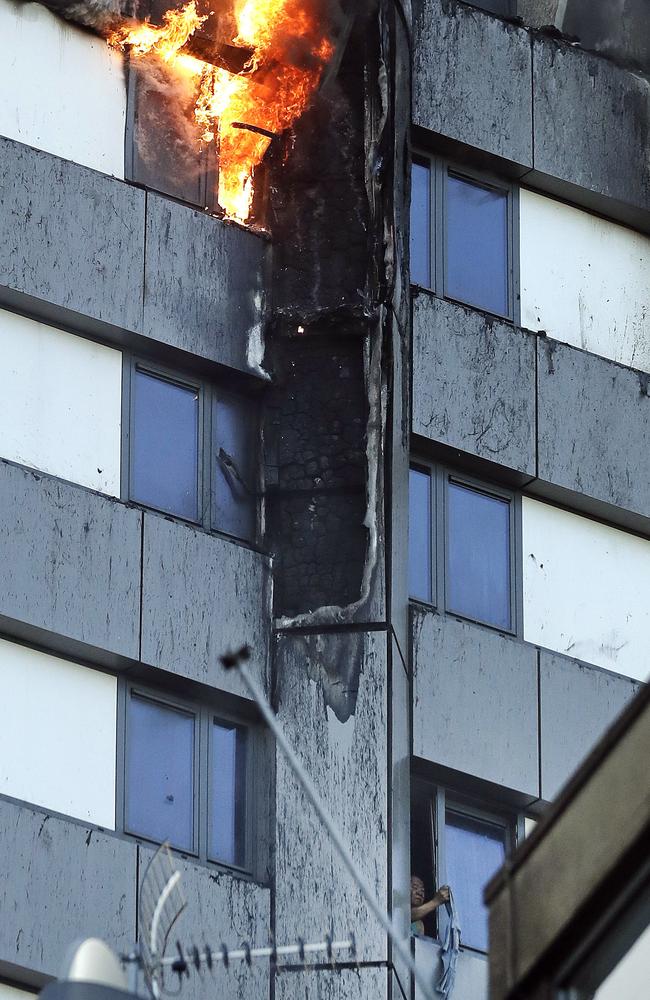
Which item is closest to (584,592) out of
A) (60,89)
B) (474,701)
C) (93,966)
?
(474,701)

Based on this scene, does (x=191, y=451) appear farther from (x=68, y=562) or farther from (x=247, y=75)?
(x=247, y=75)

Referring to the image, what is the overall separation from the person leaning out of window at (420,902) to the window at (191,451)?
10.4 ft

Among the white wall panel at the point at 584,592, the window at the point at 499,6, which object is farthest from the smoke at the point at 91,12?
the white wall panel at the point at 584,592

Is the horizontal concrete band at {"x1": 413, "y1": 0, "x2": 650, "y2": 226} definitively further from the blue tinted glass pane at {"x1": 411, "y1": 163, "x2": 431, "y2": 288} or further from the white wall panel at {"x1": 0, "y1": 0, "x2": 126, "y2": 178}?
the white wall panel at {"x1": 0, "y1": 0, "x2": 126, "y2": 178}

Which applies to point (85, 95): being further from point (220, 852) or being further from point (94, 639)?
point (220, 852)

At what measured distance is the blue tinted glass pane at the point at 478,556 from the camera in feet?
80.0

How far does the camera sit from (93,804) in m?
21.6

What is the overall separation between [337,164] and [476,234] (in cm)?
194

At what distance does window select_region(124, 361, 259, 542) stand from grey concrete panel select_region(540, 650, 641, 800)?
2932 millimetres

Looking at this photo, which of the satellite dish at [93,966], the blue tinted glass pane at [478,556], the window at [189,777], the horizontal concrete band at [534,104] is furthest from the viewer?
the horizontal concrete band at [534,104]

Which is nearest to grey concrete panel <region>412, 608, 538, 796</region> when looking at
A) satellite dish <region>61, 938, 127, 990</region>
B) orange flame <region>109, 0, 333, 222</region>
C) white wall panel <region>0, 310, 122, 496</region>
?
white wall panel <region>0, 310, 122, 496</region>

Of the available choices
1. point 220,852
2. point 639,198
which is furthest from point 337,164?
point 220,852

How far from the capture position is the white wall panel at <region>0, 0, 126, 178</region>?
76.9ft

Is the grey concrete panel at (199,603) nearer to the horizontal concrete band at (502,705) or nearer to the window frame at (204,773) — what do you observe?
the window frame at (204,773)
